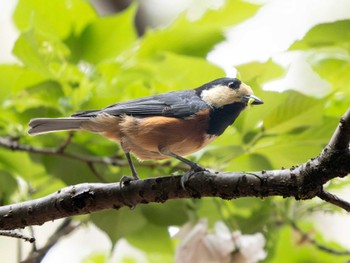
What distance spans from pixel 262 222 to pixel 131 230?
0.65 feet

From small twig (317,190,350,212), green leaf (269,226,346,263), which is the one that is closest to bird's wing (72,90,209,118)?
small twig (317,190,350,212)

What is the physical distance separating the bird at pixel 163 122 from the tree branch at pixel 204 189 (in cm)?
8

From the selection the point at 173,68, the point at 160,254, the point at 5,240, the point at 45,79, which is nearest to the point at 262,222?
the point at 160,254

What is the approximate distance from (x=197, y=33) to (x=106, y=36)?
0.13 m

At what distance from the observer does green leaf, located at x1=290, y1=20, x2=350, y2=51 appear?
26.9 inches

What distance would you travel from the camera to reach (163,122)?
2.27ft

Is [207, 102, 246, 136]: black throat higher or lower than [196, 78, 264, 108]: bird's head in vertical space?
lower

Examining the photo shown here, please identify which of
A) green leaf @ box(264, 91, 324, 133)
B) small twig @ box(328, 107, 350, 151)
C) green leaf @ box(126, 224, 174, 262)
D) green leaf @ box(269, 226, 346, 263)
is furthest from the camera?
green leaf @ box(269, 226, 346, 263)

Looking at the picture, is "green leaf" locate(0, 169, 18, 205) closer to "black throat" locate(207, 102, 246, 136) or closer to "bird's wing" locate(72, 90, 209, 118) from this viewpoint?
"bird's wing" locate(72, 90, 209, 118)

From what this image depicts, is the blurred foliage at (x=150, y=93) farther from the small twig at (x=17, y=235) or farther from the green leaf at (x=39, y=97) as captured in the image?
the small twig at (x=17, y=235)

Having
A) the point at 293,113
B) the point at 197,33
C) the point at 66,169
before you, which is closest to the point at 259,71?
the point at 293,113

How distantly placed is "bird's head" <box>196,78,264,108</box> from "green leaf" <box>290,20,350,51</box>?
0.30 feet

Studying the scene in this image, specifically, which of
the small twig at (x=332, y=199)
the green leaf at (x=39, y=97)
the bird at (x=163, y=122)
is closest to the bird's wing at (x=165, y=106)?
the bird at (x=163, y=122)

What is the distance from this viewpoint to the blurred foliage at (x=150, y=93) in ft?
2.47
